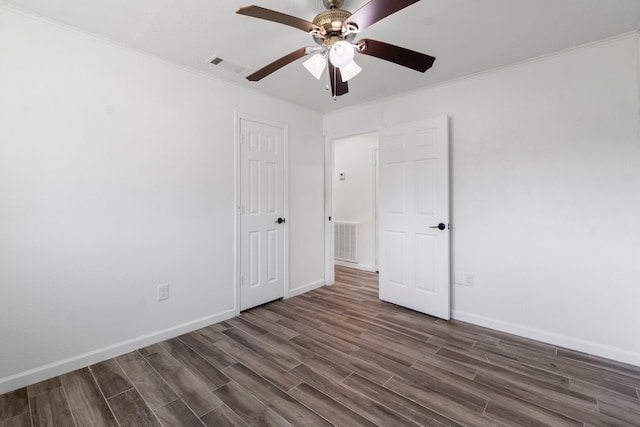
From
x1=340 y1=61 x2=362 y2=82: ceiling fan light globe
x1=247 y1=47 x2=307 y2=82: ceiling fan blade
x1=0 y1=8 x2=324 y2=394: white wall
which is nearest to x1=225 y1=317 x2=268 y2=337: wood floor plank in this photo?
x1=0 y1=8 x2=324 y2=394: white wall

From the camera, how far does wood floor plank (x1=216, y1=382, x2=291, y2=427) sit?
1.62m

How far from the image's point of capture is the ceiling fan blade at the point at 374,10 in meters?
1.32

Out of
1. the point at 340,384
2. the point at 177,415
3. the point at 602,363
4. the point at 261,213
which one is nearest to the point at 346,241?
the point at 261,213

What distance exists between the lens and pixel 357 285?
4172mm

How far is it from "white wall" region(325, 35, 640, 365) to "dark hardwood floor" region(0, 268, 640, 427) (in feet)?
0.90

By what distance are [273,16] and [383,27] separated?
3.36 feet

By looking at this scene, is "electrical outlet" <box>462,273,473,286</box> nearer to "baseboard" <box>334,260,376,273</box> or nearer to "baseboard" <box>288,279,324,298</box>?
"baseboard" <box>288,279,324,298</box>

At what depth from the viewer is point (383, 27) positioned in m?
2.07

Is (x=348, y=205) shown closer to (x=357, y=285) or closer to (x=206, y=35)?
(x=357, y=285)

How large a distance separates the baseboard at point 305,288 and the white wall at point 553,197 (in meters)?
1.77

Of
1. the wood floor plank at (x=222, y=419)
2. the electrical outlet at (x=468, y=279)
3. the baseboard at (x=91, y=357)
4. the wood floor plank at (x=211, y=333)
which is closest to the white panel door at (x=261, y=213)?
the wood floor plank at (x=211, y=333)

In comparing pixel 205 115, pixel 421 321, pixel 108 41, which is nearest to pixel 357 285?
pixel 421 321

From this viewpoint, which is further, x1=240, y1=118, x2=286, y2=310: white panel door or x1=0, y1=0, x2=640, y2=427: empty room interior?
x1=240, y1=118, x2=286, y2=310: white panel door

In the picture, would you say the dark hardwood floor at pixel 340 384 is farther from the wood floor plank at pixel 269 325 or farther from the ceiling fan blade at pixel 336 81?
the ceiling fan blade at pixel 336 81
